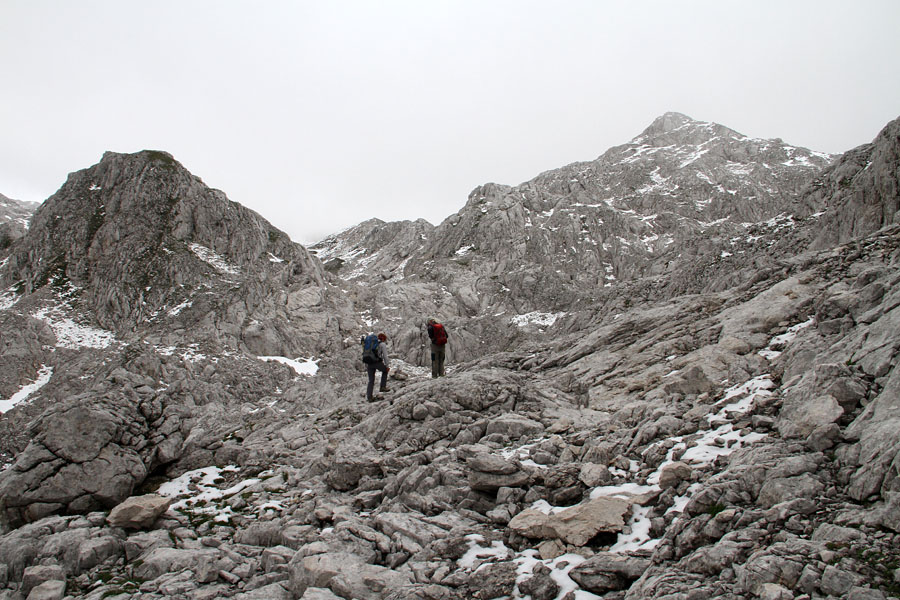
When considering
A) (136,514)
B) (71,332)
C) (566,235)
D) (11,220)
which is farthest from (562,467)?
(11,220)

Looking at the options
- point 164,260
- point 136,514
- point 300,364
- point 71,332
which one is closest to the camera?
point 136,514

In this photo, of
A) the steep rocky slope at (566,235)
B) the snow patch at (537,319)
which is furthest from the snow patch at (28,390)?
the snow patch at (537,319)

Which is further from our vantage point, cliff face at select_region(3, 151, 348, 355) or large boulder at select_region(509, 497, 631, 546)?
cliff face at select_region(3, 151, 348, 355)

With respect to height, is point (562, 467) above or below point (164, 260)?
below

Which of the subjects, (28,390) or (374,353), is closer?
(374,353)

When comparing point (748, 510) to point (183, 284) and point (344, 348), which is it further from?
point (183, 284)

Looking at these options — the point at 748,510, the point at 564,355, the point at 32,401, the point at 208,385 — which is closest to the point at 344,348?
the point at 208,385

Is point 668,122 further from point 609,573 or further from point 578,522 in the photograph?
point 609,573

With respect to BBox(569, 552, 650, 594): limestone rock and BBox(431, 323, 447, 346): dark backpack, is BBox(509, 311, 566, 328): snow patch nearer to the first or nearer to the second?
BBox(431, 323, 447, 346): dark backpack

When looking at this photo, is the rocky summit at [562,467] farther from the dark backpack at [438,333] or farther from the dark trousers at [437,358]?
the dark backpack at [438,333]

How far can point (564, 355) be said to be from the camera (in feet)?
67.4

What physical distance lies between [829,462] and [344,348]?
58.7m

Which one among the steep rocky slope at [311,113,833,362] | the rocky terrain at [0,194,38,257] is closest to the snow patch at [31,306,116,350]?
the rocky terrain at [0,194,38,257]

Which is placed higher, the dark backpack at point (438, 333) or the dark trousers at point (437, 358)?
the dark backpack at point (438, 333)
